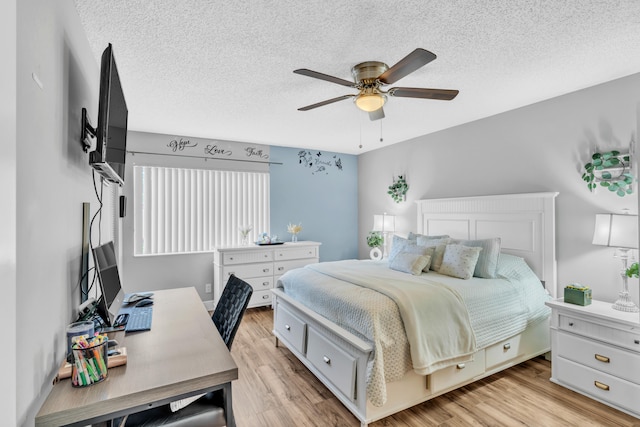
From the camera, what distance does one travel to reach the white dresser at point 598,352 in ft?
7.02

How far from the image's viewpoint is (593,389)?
2312 mm

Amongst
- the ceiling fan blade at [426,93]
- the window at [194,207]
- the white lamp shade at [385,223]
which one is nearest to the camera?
the ceiling fan blade at [426,93]

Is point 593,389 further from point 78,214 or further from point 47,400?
point 78,214

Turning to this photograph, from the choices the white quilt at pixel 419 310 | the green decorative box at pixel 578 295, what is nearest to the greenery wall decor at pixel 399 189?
the white quilt at pixel 419 310

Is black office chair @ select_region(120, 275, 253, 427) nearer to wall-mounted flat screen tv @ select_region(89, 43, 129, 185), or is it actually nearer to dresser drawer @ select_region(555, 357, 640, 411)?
wall-mounted flat screen tv @ select_region(89, 43, 129, 185)

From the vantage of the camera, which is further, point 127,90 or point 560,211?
point 560,211

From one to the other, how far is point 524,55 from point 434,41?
72 cm

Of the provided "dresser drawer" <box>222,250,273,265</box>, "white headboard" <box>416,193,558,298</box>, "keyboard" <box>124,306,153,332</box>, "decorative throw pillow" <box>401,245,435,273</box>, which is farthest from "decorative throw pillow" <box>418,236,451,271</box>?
"keyboard" <box>124,306,153,332</box>

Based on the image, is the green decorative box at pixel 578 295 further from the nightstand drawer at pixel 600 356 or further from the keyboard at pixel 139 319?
the keyboard at pixel 139 319

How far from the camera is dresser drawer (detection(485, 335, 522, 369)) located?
8.38 ft

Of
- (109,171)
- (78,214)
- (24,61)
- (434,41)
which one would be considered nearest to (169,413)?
(78,214)

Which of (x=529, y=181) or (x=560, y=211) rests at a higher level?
(x=529, y=181)

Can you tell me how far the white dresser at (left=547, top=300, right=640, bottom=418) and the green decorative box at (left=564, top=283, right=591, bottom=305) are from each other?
1.9 inches
